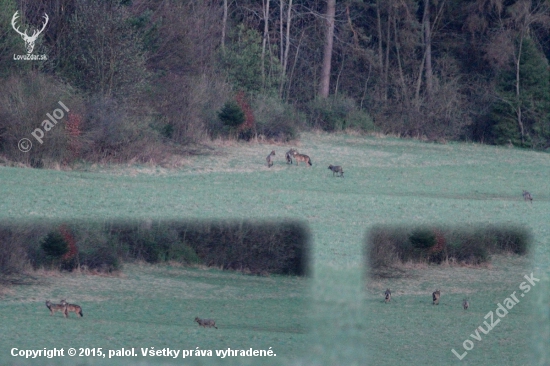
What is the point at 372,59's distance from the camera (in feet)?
126

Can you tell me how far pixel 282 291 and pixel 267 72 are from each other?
26820mm

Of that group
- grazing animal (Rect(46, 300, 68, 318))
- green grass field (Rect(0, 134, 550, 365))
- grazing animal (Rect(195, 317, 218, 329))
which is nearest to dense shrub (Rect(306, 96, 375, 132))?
green grass field (Rect(0, 134, 550, 365))

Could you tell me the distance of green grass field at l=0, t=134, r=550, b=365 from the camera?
5918mm

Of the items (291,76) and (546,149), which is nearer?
(546,149)

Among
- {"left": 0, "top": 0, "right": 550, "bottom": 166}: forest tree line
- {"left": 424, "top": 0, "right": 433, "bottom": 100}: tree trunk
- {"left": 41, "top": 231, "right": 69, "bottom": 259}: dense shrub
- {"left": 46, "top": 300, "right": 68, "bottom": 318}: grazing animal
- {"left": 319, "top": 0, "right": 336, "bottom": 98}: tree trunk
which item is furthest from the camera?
{"left": 424, "top": 0, "right": 433, "bottom": 100}: tree trunk

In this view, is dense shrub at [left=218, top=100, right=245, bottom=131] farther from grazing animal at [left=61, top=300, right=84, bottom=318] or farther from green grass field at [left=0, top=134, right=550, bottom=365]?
grazing animal at [left=61, top=300, right=84, bottom=318]

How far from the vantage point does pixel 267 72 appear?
3375 centimetres

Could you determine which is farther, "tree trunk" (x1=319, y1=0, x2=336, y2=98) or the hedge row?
"tree trunk" (x1=319, y1=0, x2=336, y2=98)

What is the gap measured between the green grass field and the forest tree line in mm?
4271

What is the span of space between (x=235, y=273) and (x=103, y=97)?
1219cm

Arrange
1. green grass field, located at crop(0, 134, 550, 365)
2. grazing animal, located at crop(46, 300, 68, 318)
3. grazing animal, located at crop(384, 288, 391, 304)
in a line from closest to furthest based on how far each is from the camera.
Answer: green grass field, located at crop(0, 134, 550, 365) < grazing animal, located at crop(46, 300, 68, 318) < grazing animal, located at crop(384, 288, 391, 304)

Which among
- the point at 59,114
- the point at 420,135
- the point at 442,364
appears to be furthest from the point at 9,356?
the point at 420,135

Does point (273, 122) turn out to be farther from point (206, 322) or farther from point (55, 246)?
point (206, 322)

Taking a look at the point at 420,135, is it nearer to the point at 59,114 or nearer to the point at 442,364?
the point at 59,114
